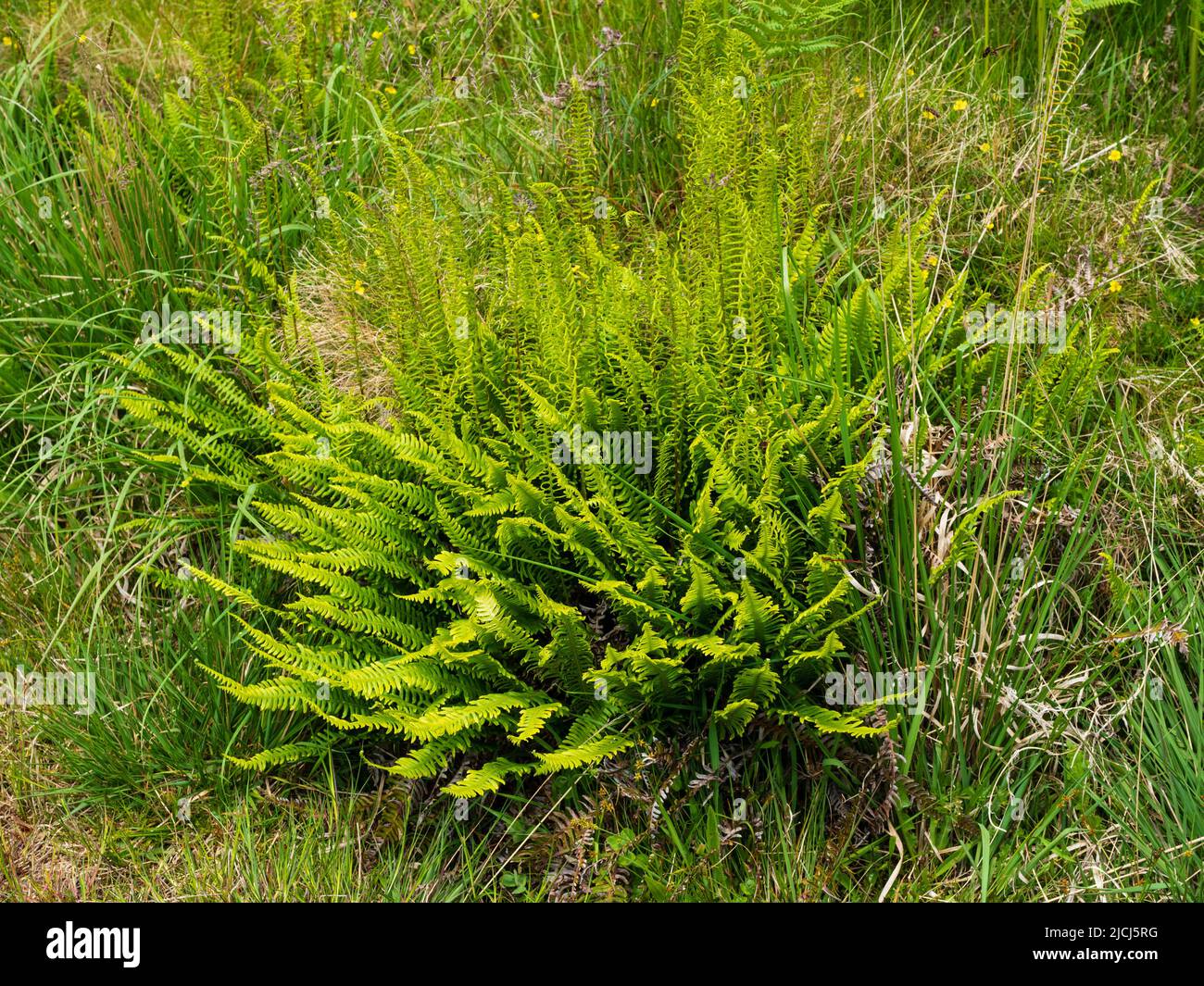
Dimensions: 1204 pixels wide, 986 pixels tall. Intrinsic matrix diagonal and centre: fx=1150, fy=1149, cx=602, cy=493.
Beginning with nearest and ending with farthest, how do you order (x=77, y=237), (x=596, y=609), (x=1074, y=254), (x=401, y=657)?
(x=401, y=657) → (x=596, y=609) → (x=1074, y=254) → (x=77, y=237)

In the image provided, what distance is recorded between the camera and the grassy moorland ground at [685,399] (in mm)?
2980

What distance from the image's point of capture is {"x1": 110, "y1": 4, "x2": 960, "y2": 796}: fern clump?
9.94ft

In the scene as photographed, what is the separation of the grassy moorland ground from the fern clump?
2.3 inches

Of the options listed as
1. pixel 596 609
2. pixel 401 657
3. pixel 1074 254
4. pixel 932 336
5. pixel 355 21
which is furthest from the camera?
pixel 355 21

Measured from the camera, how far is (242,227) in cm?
420

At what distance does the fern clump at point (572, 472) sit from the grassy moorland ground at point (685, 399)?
2.3 inches

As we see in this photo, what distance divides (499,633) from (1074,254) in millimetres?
2347

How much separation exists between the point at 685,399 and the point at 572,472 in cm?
39

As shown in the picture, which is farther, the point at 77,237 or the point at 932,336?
the point at 77,237

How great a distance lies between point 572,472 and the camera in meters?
3.37

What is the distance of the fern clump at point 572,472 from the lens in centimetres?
303
